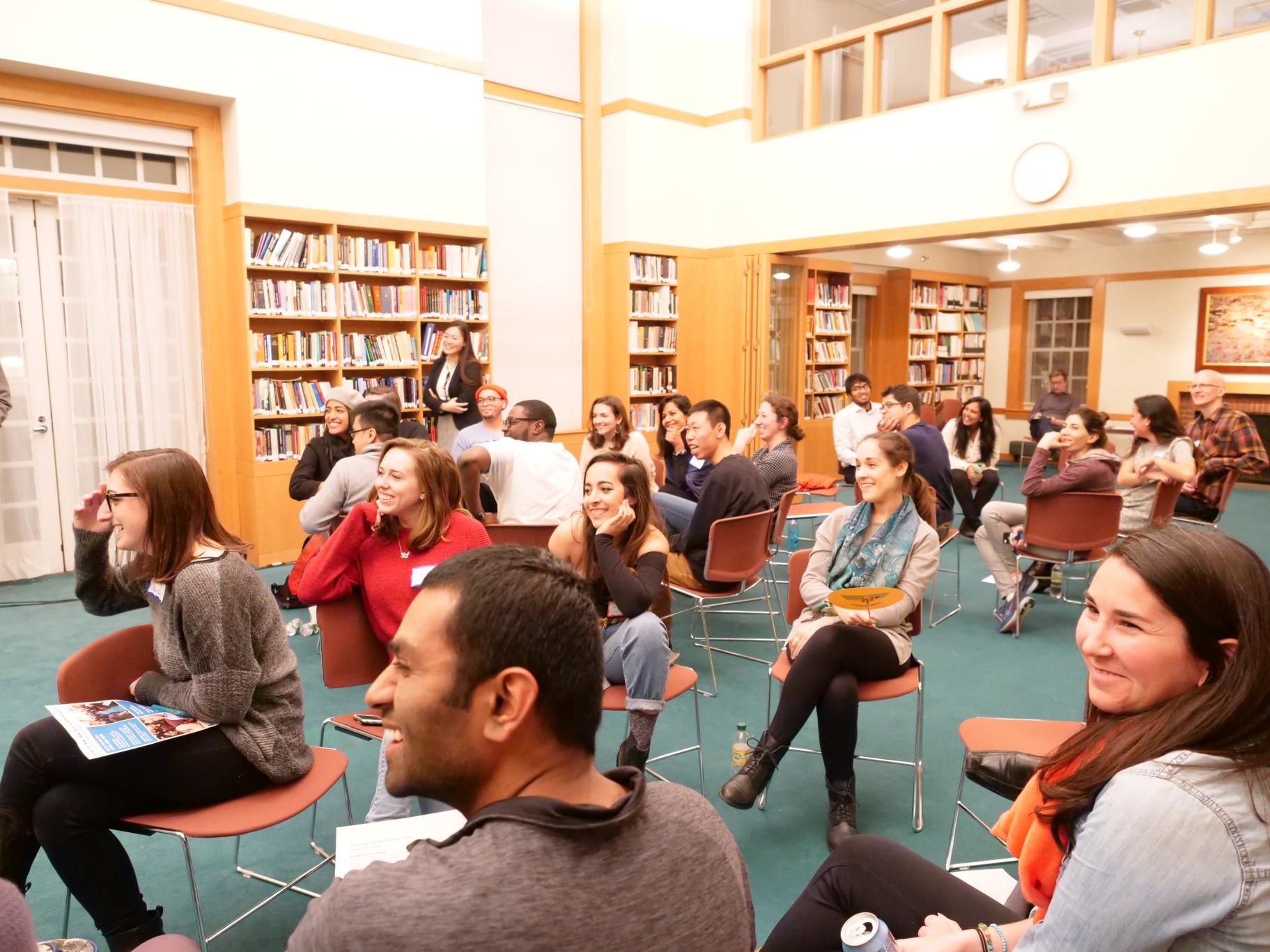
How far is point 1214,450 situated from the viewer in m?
5.89

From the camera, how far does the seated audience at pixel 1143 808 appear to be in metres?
1.09

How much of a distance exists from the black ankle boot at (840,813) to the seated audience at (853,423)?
15.3ft

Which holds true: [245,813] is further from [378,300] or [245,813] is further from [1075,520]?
[378,300]

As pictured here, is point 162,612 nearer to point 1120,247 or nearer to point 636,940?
point 636,940

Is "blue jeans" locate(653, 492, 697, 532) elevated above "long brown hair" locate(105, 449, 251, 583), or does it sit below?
below

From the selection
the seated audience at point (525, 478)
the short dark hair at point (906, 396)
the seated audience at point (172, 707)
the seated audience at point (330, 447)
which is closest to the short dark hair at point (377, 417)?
the seated audience at point (525, 478)

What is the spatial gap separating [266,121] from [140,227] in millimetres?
1170

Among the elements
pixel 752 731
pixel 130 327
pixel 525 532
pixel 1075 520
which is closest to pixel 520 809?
pixel 752 731

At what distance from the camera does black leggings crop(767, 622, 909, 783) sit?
2840 mm

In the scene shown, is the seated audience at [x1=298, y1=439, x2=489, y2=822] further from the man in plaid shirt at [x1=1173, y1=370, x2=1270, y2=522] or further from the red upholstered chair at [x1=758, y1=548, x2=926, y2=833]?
the man in plaid shirt at [x1=1173, y1=370, x2=1270, y2=522]

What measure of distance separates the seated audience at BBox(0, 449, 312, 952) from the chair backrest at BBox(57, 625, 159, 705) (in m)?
0.13

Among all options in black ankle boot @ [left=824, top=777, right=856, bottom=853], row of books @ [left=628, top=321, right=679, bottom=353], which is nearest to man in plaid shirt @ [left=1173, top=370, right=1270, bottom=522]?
black ankle boot @ [left=824, top=777, right=856, bottom=853]

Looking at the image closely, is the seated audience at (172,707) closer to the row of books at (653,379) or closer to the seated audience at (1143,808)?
the seated audience at (1143,808)

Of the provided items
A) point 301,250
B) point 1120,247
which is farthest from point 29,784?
point 1120,247
